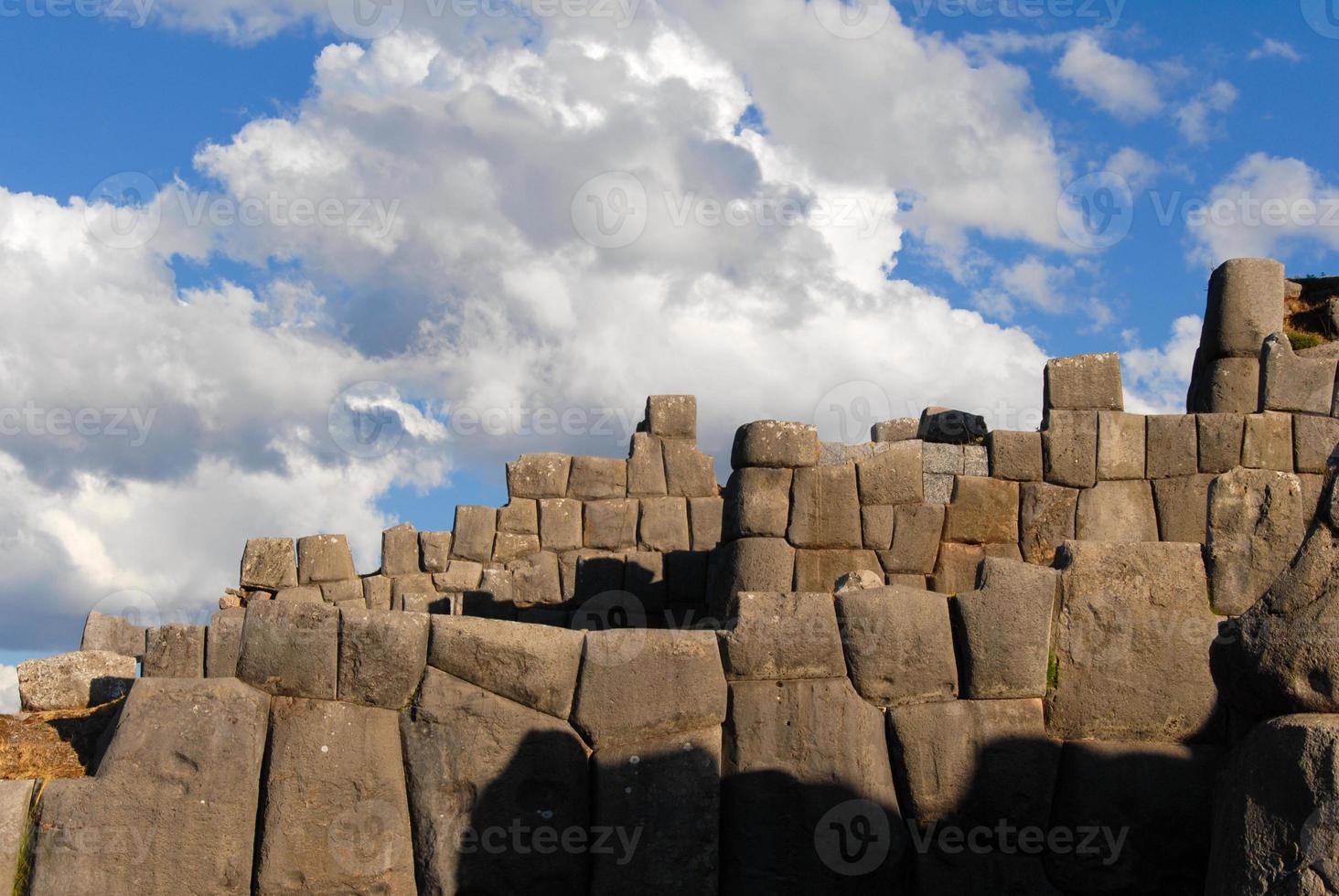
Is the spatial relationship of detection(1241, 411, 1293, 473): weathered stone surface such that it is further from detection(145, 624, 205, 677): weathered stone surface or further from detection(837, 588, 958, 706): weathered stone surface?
detection(145, 624, 205, 677): weathered stone surface

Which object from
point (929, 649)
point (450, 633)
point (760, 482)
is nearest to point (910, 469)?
point (760, 482)

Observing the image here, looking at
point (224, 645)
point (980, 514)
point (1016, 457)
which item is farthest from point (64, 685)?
point (1016, 457)

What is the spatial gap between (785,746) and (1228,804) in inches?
123

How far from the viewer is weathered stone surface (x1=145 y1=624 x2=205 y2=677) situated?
979 centimetres

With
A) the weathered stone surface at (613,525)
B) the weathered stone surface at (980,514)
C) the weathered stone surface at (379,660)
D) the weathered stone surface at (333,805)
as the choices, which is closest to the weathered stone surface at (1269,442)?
the weathered stone surface at (980,514)

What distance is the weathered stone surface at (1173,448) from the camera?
15.7 m

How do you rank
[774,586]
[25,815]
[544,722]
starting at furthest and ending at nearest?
[774,586], [544,722], [25,815]

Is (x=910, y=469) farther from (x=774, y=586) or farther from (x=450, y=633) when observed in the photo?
(x=450, y=633)

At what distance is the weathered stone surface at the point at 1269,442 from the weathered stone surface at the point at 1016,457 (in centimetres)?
210

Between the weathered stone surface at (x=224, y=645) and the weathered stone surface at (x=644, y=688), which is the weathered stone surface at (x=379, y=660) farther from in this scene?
the weathered stone surface at (x=644, y=688)

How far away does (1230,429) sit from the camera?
616 inches

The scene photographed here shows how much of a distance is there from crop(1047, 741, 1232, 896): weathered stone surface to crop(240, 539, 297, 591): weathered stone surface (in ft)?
50.0

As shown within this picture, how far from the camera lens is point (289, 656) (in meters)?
8.12

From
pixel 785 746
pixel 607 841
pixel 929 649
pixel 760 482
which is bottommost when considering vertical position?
pixel 607 841
